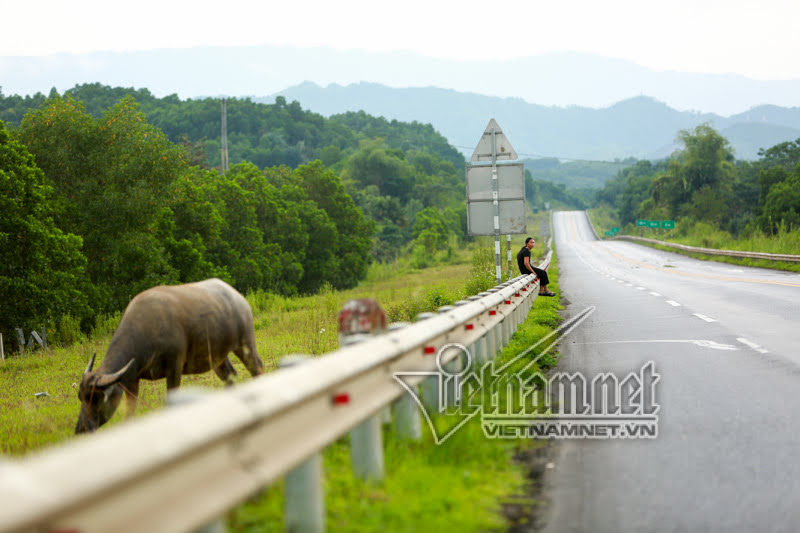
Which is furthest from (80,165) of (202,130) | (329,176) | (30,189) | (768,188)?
(202,130)

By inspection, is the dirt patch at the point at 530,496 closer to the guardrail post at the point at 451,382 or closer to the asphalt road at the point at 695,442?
the asphalt road at the point at 695,442

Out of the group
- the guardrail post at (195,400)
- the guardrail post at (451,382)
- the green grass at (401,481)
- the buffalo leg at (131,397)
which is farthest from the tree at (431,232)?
the guardrail post at (195,400)

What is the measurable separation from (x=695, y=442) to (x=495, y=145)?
45.8ft

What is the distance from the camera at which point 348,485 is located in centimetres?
570

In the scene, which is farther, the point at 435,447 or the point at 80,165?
the point at 80,165

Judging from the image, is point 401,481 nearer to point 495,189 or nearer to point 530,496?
point 530,496

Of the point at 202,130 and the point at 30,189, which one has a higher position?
the point at 202,130

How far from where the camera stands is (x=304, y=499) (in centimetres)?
443

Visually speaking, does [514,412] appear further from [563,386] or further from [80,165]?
[80,165]

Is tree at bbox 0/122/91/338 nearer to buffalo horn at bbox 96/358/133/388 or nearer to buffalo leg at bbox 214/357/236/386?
buffalo leg at bbox 214/357/236/386

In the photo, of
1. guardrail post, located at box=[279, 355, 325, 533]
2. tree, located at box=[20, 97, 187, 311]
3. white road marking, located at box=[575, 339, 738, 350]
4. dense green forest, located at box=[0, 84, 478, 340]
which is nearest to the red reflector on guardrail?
guardrail post, located at box=[279, 355, 325, 533]

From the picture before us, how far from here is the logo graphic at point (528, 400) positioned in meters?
7.89

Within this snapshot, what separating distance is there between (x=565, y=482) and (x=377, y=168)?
13383 centimetres

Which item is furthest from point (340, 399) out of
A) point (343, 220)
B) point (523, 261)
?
point (343, 220)
